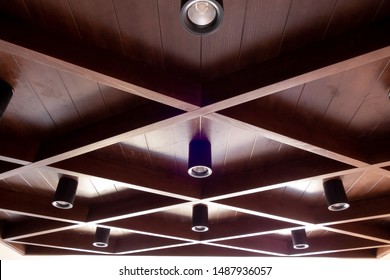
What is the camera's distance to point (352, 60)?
130 cm

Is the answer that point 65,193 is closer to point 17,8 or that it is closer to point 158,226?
point 158,226

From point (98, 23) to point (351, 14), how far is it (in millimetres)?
1131

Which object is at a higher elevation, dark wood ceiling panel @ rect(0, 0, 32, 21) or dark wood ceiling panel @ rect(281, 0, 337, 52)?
dark wood ceiling panel @ rect(281, 0, 337, 52)

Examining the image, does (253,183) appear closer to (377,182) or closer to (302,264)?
(377,182)

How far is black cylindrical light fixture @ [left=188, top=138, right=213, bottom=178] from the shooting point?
1853 millimetres

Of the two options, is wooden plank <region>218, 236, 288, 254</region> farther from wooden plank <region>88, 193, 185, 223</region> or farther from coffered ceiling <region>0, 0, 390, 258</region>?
wooden plank <region>88, 193, 185, 223</region>

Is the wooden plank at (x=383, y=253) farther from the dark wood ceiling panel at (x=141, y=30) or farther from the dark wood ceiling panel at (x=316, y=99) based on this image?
the dark wood ceiling panel at (x=141, y=30)

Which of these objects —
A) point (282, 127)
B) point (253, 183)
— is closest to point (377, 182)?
point (253, 183)

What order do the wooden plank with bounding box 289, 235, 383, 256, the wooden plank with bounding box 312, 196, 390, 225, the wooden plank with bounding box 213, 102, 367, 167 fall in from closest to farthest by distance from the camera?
the wooden plank with bounding box 213, 102, 367, 167
the wooden plank with bounding box 312, 196, 390, 225
the wooden plank with bounding box 289, 235, 383, 256

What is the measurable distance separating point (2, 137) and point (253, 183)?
5.85ft

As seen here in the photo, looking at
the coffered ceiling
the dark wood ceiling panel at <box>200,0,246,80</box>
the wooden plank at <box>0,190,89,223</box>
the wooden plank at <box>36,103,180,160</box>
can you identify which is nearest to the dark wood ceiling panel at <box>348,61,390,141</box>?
the coffered ceiling

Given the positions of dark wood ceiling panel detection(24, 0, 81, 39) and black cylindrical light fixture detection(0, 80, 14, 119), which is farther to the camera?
black cylindrical light fixture detection(0, 80, 14, 119)

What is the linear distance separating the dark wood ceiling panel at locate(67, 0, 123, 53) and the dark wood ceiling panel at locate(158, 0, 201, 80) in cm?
22

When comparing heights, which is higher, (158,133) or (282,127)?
(158,133)
